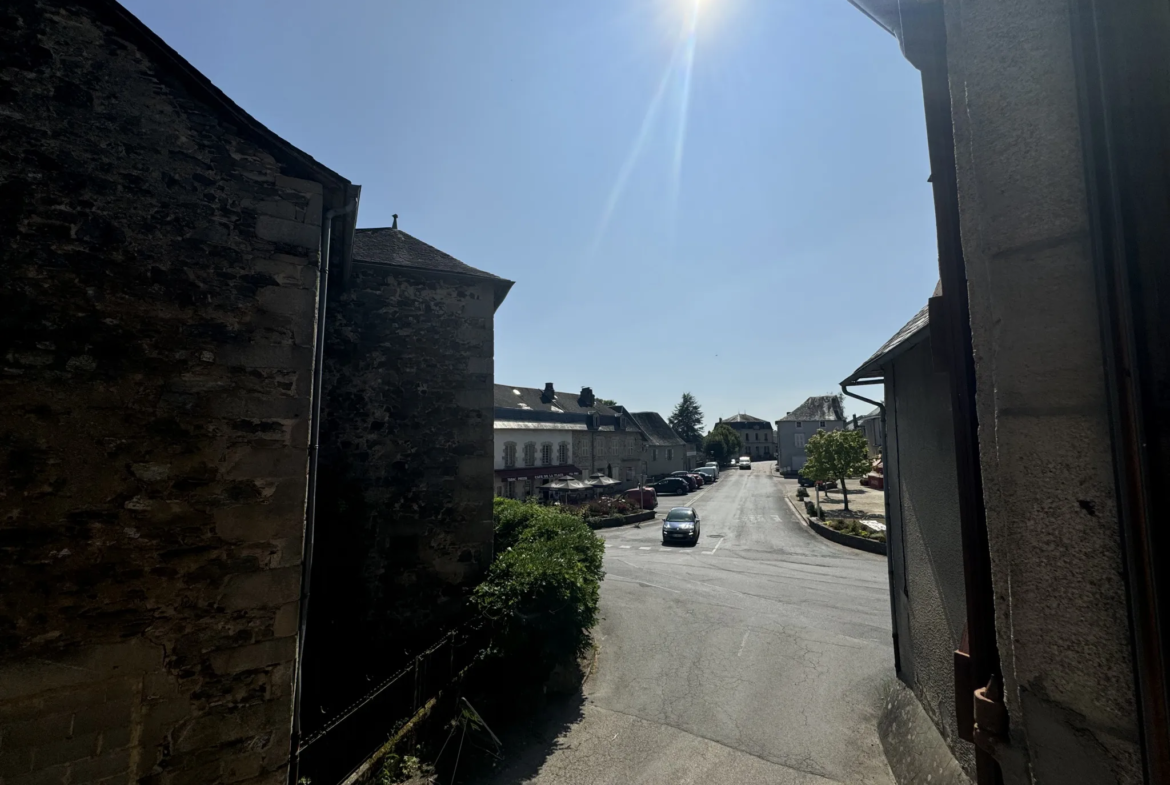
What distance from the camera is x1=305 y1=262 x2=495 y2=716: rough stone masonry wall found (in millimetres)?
7742

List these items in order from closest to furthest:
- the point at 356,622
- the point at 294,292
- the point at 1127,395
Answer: the point at 1127,395 → the point at 294,292 → the point at 356,622

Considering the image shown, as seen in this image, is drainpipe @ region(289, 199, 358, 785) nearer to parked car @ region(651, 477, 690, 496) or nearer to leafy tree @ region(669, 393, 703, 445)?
parked car @ region(651, 477, 690, 496)

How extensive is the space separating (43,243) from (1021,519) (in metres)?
5.97

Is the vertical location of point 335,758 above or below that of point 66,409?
below

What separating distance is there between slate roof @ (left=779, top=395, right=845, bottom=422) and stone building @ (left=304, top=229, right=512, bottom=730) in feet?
191

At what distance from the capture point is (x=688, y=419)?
75.7m

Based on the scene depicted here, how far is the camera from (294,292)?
484cm

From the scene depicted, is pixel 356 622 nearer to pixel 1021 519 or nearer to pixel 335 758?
pixel 335 758

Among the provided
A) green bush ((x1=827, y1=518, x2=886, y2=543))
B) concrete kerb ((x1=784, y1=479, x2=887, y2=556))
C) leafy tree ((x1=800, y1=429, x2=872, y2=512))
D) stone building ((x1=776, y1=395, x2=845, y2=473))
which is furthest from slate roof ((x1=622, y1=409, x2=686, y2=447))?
green bush ((x1=827, y1=518, x2=886, y2=543))

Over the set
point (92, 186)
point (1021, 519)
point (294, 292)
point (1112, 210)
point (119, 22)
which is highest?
point (119, 22)

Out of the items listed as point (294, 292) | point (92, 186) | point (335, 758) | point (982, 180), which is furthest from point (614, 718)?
point (92, 186)

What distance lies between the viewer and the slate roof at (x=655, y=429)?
47216 mm

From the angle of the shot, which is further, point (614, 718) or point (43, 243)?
point (614, 718)

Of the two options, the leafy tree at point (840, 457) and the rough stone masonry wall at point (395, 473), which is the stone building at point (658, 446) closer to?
the leafy tree at point (840, 457)
